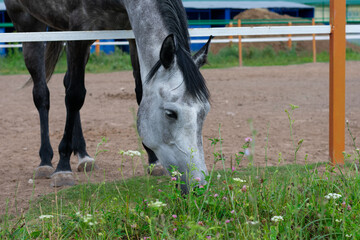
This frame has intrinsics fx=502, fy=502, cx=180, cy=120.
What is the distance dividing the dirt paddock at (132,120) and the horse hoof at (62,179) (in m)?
0.09

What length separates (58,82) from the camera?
11.2 meters

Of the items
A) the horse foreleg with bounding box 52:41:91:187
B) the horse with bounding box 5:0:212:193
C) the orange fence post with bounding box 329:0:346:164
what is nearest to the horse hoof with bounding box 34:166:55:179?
the horse with bounding box 5:0:212:193

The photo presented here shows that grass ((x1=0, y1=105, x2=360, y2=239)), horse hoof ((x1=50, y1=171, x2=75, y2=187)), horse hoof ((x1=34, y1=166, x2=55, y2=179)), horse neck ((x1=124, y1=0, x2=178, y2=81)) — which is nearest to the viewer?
grass ((x1=0, y1=105, x2=360, y2=239))

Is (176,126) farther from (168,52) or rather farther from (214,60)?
(214,60)

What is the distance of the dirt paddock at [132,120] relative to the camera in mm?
4406

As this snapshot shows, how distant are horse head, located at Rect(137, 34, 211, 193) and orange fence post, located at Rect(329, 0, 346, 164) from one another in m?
1.41

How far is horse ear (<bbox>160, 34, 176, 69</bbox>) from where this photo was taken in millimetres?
2738

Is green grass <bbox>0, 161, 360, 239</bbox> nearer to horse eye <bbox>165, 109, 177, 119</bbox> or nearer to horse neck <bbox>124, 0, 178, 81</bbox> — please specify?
horse eye <bbox>165, 109, 177, 119</bbox>

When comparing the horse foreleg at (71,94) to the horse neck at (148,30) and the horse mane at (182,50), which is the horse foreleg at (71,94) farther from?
the horse mane at (182,50)

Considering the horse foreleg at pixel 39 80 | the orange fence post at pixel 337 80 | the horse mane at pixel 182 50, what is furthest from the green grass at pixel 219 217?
the horse foreleg at pixel 39 80

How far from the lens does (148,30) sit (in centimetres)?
317

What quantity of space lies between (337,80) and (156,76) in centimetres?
167

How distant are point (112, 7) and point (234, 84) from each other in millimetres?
6795

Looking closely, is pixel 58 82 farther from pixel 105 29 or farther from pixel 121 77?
pixel 105 29
